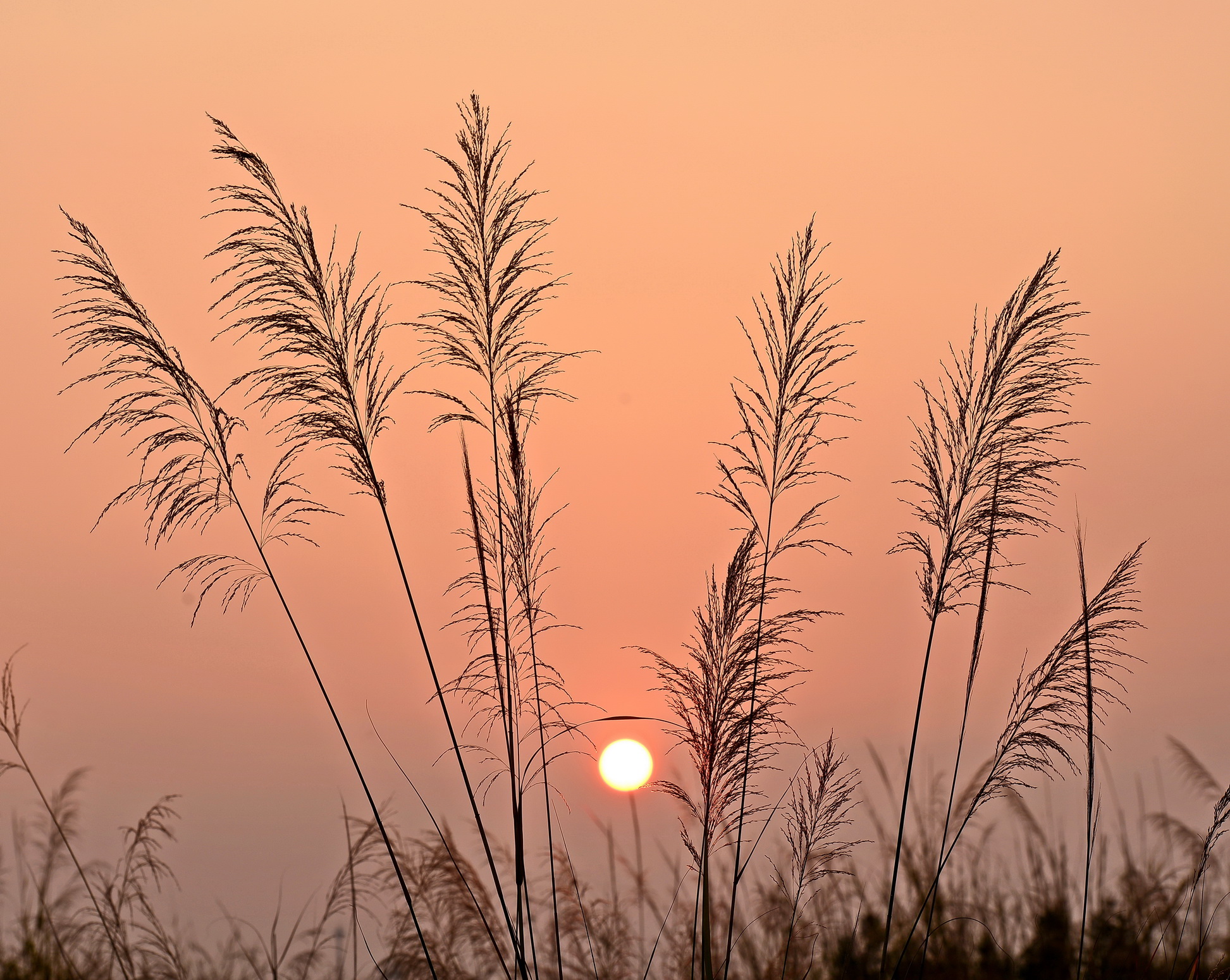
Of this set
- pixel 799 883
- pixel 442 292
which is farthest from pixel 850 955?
pixel 442 292

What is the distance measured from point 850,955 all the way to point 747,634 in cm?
238

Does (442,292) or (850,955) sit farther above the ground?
(442,292)

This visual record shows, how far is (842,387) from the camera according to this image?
11.8ft

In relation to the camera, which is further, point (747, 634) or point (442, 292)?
point (747, 634)

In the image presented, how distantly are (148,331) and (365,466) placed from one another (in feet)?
2.67

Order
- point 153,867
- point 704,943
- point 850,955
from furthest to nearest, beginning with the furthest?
point 850,955 → point 153,867 → point 704,943

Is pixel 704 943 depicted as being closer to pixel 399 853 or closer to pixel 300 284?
pixel 399 853

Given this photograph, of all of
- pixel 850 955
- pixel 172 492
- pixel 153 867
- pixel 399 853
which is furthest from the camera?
pixel 850 955

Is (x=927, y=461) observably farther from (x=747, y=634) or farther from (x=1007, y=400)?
(x=747, y=634)

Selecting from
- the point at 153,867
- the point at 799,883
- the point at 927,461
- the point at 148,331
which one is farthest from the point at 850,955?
the point at 148,331

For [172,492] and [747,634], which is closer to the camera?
[172,492]

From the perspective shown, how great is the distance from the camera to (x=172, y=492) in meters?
3.37

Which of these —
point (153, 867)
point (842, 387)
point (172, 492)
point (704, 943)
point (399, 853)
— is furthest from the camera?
point (153, 867)

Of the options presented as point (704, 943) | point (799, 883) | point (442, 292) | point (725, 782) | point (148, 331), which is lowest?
point (704, 943)
